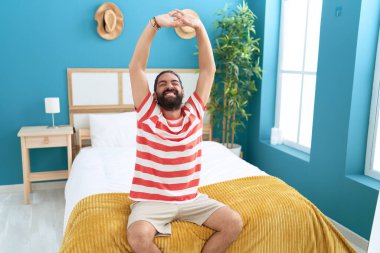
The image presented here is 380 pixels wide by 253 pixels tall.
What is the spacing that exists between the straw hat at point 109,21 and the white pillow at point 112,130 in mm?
871

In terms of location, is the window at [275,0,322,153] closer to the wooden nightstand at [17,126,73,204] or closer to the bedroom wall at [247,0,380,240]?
the bedroom wall at [247,0,380,240]

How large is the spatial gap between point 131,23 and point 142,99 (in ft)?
7.01

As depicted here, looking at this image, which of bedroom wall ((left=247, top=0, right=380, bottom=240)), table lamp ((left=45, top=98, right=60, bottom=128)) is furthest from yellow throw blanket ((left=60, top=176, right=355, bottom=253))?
table lamp ((left=45, top=98, right=60, bottom=128))

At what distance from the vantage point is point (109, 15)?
3805mm

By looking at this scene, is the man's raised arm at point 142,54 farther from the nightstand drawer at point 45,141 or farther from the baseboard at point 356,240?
the baseboard at point 356,240

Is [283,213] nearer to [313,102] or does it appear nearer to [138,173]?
[138,173]

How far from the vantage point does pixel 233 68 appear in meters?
3.97

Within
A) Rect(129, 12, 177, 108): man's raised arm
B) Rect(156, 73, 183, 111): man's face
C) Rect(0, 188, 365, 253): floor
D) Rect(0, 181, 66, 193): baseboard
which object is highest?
Rect(129, 12, 177, 108): man's raised arm

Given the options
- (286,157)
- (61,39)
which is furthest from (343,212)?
(61,39)

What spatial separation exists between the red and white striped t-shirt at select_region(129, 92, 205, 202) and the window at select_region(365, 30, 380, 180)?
1647 millimetres

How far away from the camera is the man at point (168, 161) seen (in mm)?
1941

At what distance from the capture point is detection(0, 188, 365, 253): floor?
9.09ft

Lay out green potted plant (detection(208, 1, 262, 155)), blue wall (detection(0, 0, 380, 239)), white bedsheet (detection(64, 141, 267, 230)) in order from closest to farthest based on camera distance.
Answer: white bedsheet (detection(64, 141, 267, 230)) → blue wall (detection(0, 0, 380, 239)) → green potted plant (detection(208, 1, 262, 155))

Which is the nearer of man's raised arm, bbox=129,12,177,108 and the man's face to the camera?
man's raised arm, bbox=129,12,177,108
